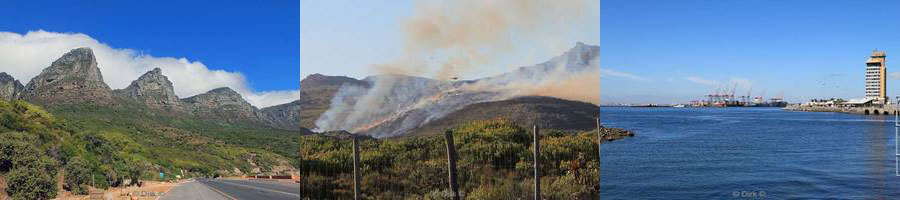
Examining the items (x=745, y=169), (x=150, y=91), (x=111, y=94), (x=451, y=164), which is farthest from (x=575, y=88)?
(x=150, y=91)

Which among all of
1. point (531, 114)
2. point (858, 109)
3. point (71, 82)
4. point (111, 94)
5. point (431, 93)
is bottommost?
point (858, 109)

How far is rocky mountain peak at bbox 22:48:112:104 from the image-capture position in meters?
13.1

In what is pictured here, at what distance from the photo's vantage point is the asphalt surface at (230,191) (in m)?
14.0

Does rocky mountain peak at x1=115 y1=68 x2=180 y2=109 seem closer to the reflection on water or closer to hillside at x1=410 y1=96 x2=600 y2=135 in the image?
hillside at x1=410 y1=96 x2=600 y2=135

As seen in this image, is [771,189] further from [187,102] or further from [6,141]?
[187,102]

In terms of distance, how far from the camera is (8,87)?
11562mm

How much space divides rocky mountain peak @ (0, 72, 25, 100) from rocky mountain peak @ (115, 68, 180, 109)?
4853 millimetres

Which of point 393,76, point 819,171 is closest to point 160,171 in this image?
point 393,76

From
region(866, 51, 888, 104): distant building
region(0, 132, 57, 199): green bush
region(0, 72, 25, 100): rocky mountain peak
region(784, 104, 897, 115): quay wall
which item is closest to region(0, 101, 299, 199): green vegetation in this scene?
region(0, 132, 57, 199): green bush

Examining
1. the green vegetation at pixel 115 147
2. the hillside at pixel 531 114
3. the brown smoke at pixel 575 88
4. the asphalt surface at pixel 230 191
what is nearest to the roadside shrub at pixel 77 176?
the green vegetation at pixel 115 147

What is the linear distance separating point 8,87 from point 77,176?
289 centimetres

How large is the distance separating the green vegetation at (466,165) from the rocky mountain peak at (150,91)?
14934 millimetres

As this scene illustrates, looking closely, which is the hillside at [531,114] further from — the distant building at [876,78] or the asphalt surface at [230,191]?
the distant building at [876,78]

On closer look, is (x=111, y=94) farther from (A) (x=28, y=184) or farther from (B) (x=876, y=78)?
(B) (x=876, y=78)
